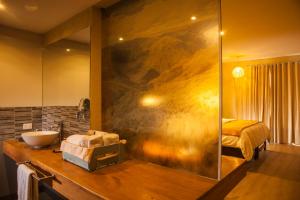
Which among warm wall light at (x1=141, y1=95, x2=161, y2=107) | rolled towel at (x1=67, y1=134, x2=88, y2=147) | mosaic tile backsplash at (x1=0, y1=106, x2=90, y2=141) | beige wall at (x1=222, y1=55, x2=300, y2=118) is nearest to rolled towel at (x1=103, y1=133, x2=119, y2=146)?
rolled towel at (x1=67, y1=134, x2=88, y2=147)

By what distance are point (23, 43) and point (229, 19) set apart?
9.57 ft

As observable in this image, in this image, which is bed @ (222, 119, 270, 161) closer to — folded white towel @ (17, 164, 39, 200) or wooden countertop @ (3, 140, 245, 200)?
wooden countertop @ (3, 140, 245, 200)

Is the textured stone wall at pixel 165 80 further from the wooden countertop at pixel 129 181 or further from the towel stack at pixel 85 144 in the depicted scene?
the towel stack at pixel 85 144

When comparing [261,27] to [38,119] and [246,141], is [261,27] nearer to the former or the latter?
[246,141]

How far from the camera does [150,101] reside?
1629 mm

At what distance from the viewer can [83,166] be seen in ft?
4.67

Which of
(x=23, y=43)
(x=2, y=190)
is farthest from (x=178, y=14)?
(x=2, y=190)

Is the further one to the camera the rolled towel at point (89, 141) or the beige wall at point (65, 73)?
the beige wall at point (65, 73)

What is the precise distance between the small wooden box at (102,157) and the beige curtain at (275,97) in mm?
5456

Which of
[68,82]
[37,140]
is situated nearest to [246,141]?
[68,82]

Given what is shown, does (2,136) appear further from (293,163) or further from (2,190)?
(293,163)

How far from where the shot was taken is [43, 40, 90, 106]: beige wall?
85.4 inches

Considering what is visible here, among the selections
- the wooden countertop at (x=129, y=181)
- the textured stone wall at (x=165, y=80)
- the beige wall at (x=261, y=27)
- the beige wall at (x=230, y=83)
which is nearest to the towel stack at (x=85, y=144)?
the wooden countertop at (x=129, y=181)

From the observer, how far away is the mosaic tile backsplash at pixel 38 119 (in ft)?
7.53
